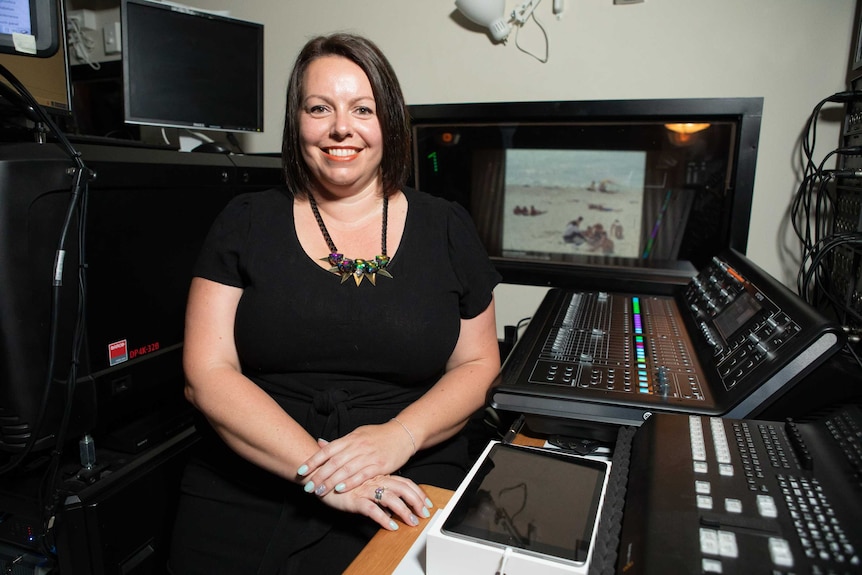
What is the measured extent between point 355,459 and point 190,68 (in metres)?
1.33

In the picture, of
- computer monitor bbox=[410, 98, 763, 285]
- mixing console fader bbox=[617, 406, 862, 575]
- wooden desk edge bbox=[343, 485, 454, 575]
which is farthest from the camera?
computer monitor bbox=[410, 98, 763, 285]

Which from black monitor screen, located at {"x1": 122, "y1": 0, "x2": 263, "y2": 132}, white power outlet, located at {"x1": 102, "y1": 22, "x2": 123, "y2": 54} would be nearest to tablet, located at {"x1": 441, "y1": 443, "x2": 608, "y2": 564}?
black monitor screen, located at {"x1": 122, "y1": 0, "x2": 263, "y2": 132}

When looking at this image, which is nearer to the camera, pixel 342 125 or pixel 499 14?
pixel 342 125

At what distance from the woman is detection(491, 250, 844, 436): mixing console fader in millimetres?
187

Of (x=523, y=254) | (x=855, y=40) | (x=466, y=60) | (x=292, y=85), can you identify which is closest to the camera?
(x=292, y=85)

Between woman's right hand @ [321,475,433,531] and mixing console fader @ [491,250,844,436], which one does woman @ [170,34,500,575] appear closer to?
woman's right hand @ [321,475,433,531]

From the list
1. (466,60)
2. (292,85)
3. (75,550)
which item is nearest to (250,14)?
(466,60)

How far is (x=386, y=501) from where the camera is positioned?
0.80 meters

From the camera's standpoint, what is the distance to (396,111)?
3.88 feet

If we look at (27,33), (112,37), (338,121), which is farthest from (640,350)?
(112,37)

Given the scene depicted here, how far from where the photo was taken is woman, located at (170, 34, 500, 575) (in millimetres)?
989

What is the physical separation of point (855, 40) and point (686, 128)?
405 mm

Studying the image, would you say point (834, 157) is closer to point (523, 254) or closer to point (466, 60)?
point (523, 254)

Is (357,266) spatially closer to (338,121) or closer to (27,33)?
(338,121)
